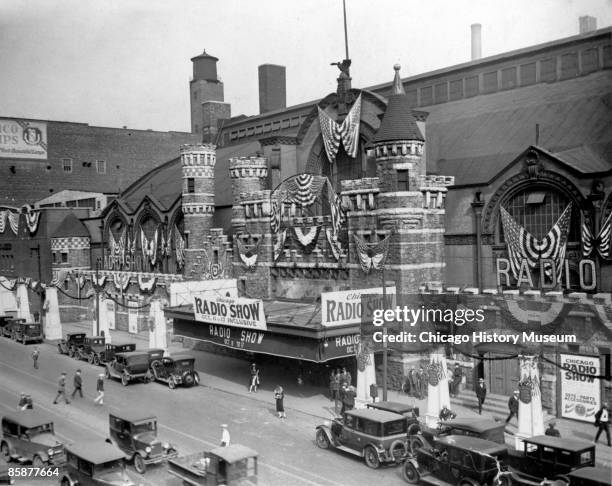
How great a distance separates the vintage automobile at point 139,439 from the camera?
960 inches

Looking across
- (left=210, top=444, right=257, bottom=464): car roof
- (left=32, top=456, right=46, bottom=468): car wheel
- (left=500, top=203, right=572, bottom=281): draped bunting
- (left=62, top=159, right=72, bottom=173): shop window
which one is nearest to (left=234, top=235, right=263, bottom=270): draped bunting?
(left=500, top=203, right=572, bottom=281): draped bunting

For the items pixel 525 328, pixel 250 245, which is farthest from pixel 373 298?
pixel 250 245

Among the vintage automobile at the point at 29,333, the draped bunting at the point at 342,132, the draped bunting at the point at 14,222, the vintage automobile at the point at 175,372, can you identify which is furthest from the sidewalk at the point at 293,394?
the draped bunting at the point at 14,222

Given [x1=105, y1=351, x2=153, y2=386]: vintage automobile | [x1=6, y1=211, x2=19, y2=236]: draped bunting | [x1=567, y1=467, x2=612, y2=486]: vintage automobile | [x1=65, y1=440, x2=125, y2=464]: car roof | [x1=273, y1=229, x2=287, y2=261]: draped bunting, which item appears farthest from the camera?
[x1=6, y1=211, x2=19, y2=236]: draped bunting

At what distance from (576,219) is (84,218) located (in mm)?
51548

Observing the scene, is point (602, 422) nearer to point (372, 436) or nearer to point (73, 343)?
point (372, 436)

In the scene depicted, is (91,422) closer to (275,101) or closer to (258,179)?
(258,179)

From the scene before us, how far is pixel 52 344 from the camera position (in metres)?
54.4

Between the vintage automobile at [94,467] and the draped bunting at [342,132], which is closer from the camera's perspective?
the vintage automobile at [94,467]

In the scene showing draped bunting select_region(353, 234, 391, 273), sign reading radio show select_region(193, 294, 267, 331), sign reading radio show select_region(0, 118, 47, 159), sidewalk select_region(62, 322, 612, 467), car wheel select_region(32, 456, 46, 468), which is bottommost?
sidewalk select_region(62, 322, 612, 467)

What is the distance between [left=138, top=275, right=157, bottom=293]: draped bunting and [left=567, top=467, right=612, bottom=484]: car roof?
4032cm

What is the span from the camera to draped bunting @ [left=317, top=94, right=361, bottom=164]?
43156mm

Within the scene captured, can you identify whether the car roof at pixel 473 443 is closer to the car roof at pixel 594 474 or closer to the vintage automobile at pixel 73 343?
the car roof at pixel 594 474

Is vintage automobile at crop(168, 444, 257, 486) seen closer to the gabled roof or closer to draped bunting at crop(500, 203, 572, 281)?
draped bunting at crop(500, 203, 572, 281)
